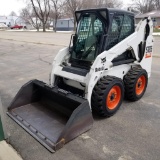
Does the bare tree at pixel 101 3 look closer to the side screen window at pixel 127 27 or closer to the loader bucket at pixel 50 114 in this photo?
the side screen window at pixel 127 27

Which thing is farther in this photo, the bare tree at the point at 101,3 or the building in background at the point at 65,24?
the building in background at the point at 65,24

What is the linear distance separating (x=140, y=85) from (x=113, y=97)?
1.11m

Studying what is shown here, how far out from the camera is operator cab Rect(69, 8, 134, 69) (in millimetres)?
3902

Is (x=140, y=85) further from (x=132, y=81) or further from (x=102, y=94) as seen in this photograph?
(x=102, y=94)

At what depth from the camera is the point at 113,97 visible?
3967 millimetres

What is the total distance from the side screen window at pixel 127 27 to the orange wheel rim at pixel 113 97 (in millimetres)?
1112

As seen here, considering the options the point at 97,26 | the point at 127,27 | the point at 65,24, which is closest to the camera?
the point at 97,26

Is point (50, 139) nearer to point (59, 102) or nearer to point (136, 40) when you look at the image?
point (59, 102)

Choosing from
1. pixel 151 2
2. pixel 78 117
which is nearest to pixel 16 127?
pixel 78 117

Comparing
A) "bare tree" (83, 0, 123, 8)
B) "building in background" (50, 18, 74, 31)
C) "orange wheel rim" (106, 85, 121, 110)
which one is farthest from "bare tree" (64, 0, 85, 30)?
"orange wheel rim" (106, 85, 121, 110)

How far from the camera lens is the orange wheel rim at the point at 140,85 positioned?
4.63 m

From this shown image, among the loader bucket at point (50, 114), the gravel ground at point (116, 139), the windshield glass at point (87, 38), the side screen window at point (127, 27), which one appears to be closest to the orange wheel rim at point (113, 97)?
the gravel ground at point (116, 139)

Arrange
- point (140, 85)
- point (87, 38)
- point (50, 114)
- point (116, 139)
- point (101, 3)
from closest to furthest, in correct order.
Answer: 1. point (116, 139)
2. point (50, 114)
3. point (87, 38)
4. point (140, 85)
5. point (101, 3)

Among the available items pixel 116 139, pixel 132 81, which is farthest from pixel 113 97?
pixel 116 139
